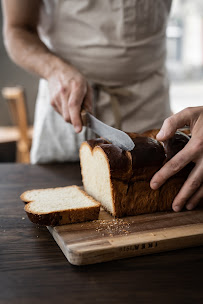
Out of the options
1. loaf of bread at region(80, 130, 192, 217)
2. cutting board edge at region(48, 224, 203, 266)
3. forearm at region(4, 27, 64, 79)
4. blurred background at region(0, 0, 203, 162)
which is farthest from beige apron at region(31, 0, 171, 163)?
blurred background at region(0, 0, 203, 162)

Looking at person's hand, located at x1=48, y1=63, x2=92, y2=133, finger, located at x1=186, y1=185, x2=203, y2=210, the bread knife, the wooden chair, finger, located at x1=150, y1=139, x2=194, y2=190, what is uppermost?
person's hand, located at x1=48, y1=63, x2=92, y2=133

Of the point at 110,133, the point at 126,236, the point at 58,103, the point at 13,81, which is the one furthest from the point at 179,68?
the point at 126,236

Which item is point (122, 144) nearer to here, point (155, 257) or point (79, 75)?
point (155, 257)

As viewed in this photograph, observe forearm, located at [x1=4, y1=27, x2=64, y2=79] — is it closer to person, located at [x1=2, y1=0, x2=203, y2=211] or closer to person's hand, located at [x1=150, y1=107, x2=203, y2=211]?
person, located at [x1=2, y1=0, x2=203, y2=211]

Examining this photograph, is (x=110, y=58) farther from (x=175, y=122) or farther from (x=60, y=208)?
(x=60, y=208)

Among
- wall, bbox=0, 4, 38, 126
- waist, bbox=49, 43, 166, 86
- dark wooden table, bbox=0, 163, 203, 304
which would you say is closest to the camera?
dark wooden table, bbox=0, 163, 203, 304

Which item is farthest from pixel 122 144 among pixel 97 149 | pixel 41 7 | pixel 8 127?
pixel 8 127

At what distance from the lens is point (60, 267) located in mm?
973

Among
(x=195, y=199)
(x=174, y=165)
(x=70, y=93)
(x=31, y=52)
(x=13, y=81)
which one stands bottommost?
(x=13, y=81)

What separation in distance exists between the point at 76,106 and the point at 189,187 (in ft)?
1.80

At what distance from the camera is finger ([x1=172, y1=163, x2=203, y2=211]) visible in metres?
1.23

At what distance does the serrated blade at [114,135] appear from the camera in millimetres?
1225

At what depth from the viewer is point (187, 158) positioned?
1.20 m

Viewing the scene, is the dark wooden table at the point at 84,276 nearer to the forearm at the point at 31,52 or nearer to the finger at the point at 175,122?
the finger at the point at 175,122
